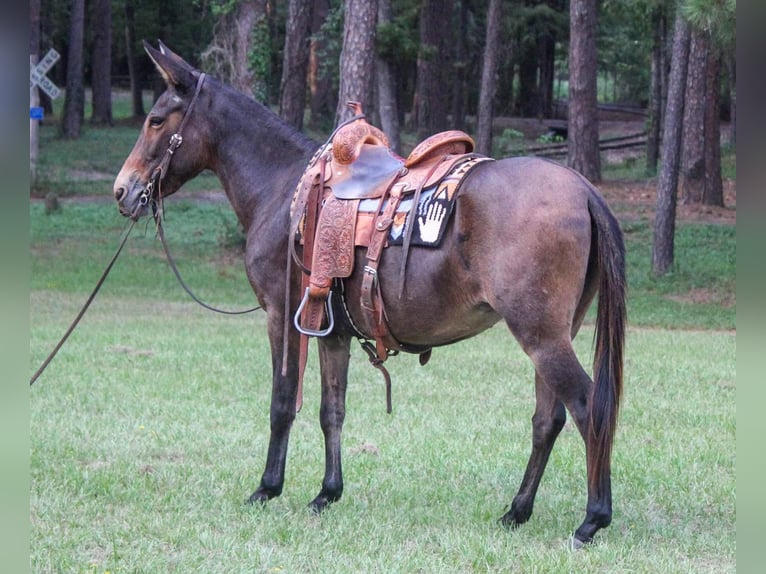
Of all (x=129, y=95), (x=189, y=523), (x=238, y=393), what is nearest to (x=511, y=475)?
(x=189, y=523)

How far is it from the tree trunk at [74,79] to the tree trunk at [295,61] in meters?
18.4

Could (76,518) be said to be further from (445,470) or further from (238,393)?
(238,393)

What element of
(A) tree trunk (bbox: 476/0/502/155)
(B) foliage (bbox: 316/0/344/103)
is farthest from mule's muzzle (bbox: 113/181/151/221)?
(A) tree trunk (bbox: 476/0/502/155)

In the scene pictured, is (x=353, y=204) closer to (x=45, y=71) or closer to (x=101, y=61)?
(x=45, y=71)

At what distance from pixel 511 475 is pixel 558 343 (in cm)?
191

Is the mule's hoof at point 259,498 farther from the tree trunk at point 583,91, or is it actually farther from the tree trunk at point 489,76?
the tree trunk at point 489,76

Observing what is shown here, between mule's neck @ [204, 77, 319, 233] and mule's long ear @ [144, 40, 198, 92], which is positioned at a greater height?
mule's long ear @ [144, 40, 198, 92]

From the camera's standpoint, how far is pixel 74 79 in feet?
118

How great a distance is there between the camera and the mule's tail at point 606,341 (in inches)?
189

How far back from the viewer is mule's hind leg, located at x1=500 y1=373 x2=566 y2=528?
5.37 metres

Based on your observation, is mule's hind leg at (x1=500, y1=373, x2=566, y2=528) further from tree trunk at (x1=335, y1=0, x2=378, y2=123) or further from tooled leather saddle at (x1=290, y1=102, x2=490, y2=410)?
tree trunk at (x1=335, y1=0, x2=378, y2=123)

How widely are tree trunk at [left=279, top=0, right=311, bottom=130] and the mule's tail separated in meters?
15.0

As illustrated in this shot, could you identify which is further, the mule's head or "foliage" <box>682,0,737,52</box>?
"foliage" <box>682,0,737,52</box>

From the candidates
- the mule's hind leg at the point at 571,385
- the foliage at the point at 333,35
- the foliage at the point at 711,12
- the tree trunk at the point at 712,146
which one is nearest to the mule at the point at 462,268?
the mule's hind leg at the point at 571,385
